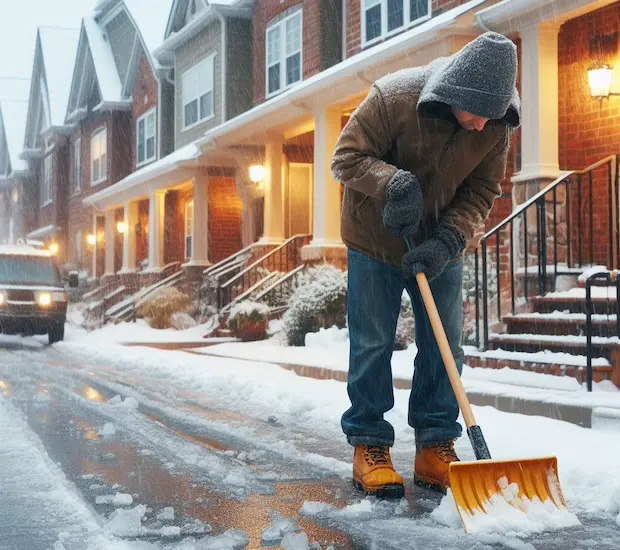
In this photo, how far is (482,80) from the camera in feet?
13.5

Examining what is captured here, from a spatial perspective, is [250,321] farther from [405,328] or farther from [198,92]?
[198,92]

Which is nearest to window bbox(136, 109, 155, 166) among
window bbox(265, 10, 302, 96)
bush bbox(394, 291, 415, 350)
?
window bbox(265, 10, 302, 96)

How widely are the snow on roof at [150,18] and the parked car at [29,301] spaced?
12467 mm

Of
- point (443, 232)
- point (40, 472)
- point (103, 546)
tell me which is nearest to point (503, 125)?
point (443, 232)

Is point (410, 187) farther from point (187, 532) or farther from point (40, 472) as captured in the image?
point (40, 472)

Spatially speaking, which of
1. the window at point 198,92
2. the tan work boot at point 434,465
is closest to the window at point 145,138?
the window at point 198,92

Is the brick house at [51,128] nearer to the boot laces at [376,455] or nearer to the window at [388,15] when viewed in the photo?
the window at [388,15]

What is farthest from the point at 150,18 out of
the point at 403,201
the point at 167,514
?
the point at 167,514

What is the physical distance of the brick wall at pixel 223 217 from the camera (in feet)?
78.9

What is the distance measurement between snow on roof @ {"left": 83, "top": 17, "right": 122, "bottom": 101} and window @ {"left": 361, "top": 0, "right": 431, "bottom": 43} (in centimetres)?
1614

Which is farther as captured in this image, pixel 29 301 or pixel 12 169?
pixel 12 169

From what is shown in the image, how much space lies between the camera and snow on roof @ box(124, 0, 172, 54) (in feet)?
97.0

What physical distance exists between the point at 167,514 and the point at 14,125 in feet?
156

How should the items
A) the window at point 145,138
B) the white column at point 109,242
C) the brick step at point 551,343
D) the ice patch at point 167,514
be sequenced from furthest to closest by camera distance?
the white column at point 109,242 < the window at point 145,138 < the brick step at point 551,343 < the ice patch at point 167,514
